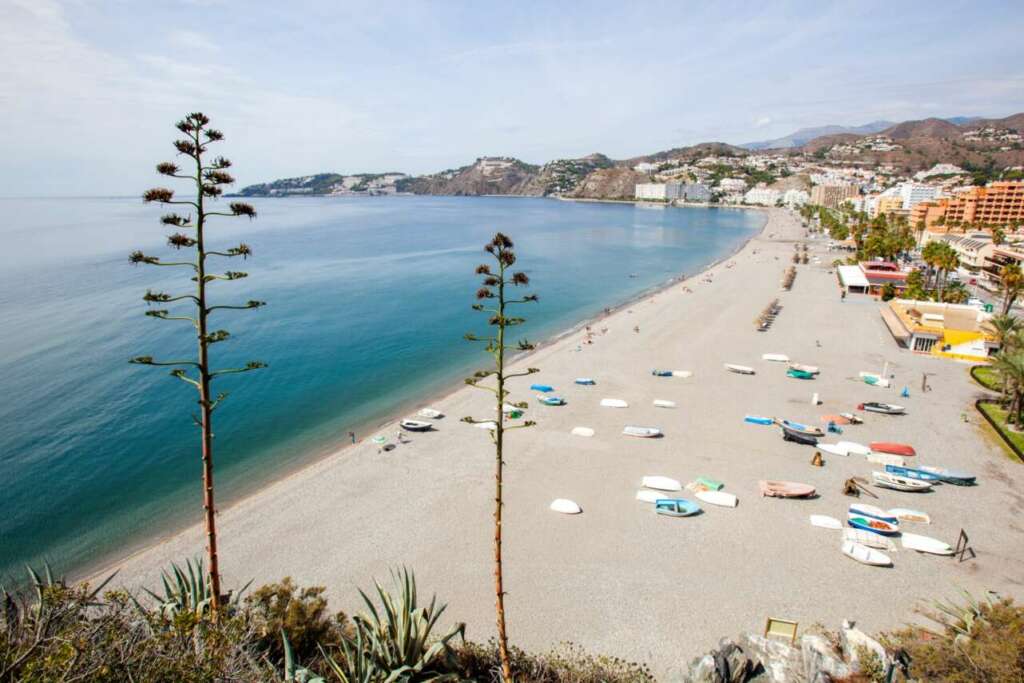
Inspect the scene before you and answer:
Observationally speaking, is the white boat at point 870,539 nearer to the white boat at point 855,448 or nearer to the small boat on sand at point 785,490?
the small boat on sand at point 785,490

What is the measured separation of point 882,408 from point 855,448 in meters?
5.86

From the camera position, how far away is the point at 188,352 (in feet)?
144

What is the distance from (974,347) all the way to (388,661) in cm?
4227

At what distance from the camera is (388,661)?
918 cm

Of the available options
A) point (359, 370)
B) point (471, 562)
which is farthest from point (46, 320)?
point (471, 562)

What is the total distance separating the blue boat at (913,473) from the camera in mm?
21438

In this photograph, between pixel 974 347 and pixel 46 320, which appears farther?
pixel 46 320

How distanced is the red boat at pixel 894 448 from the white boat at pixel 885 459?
29 cm

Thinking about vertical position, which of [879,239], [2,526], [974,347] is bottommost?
[2,526]

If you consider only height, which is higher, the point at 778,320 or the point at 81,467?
the point at 778,320

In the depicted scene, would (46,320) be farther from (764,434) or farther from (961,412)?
(961,412)

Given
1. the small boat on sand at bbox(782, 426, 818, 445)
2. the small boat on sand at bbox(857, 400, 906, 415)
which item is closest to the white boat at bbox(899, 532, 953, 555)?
the small boat on sand at bbox(782, 426, 818, 445)

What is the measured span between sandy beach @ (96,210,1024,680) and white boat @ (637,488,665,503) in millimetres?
336

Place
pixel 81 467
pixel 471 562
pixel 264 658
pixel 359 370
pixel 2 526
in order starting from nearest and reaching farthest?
pixel 264 658, pixel 471 562, pixel 2 526, pixel 81 467, pixel 359 370
